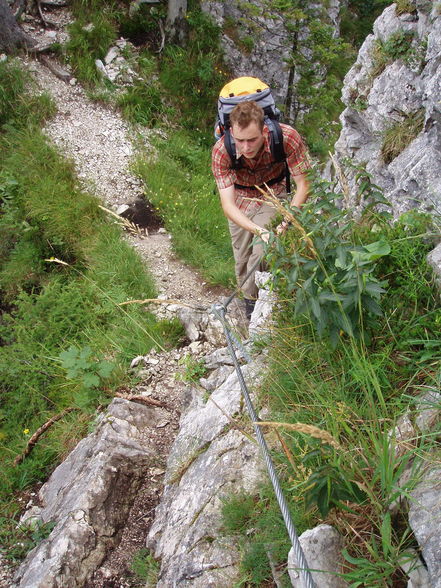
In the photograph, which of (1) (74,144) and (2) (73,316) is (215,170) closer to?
(2) (73,316)

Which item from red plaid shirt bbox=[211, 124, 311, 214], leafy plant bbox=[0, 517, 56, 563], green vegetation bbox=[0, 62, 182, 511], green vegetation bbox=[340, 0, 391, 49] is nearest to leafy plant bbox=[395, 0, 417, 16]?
red plaid shirt bbox=[211, 124, 311, 214]

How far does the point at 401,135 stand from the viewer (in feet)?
15.6

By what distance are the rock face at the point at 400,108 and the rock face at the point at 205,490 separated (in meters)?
2.05

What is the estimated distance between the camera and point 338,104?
12078 millimetres

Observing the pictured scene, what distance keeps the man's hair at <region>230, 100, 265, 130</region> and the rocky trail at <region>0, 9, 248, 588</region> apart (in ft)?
5.75

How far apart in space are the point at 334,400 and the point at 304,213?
1.09 m

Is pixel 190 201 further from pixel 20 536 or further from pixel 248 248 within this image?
pixel 20 536

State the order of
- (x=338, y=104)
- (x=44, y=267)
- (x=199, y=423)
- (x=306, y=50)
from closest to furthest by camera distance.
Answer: (x=199, y=423)
(x=44, y=267)
(x=306, y=50)
(x=338, y=104)

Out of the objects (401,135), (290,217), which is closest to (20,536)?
(290,217)

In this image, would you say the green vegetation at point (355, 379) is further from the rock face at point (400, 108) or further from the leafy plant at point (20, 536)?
the leafy plant at point (20, 536)

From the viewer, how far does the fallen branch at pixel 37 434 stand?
5.19m

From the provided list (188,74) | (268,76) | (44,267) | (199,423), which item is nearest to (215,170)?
(199,423)

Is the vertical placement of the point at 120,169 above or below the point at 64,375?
above

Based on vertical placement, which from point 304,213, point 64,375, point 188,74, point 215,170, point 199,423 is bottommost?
point 64,375
